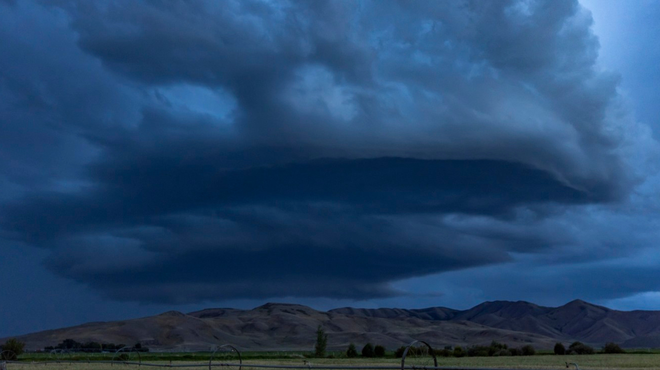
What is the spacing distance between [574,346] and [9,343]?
4201 inches

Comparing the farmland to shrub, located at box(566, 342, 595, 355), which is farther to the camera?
shrub, located at box(566, 342, 595, 355)

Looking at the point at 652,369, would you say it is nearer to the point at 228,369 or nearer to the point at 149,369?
the point at 228,369

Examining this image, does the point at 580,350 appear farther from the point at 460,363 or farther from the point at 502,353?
the point at 460,363

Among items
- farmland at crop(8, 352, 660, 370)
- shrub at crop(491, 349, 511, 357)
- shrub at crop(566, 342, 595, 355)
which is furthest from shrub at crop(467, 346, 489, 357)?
farmland at crop(8, 352, 660, 370)

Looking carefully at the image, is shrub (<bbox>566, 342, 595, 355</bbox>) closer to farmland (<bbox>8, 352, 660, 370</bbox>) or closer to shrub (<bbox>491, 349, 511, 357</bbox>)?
shrub (<bbox>491, 349, 511, 357</bbox>)

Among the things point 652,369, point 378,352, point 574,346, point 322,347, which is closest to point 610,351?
point 574,346

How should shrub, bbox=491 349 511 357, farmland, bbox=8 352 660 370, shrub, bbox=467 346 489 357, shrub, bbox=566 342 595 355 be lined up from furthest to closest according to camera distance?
shrub, bbox=566 342 595 355 → shrub, bbox=467 346 489 357 → shrub, bbox=491 349 511 357 → farmland, bbox=8 352 660 370

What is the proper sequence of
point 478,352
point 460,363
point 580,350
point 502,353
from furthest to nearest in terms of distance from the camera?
1. point 580,350
2. point 478,352
3. point 502,353
4. point 460,363

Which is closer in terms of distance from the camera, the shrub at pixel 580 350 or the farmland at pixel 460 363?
the farmland at pixel 460 363

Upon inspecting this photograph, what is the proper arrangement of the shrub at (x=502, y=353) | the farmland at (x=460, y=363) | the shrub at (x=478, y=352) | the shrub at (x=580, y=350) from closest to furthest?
the farmland at (x=460, y=363) < the shrub at (x=502, y=353) < the shrub at (x=478, y=352) < the shrub at (x=580, y=350)

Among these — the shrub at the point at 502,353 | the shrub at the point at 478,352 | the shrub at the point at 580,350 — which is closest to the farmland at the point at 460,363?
the shrub at the point at 502,353

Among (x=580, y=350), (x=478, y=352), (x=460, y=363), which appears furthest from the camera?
(x=580, y=350)

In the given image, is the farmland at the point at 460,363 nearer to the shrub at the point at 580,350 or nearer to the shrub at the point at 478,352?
the shrub at the point at 478,352

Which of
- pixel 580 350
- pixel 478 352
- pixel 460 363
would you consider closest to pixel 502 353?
pixel 478 352
